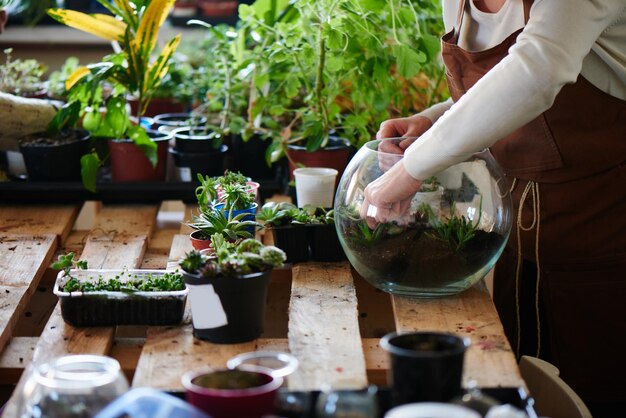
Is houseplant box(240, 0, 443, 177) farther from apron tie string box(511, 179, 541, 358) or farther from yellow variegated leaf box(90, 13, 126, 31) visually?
apron tie string box(511, 179, 541, 358)

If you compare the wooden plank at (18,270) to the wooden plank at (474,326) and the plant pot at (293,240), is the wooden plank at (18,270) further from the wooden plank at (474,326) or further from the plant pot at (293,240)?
the wooden plank at (474,326)

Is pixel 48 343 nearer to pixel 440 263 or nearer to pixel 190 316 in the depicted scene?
pixel 190 316

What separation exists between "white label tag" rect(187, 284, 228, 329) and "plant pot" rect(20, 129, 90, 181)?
4.07ft

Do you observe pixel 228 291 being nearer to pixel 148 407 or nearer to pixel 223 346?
pixel 223 346

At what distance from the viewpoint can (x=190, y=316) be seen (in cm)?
175

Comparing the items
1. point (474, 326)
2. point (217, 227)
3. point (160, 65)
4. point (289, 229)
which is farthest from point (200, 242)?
point (160, 65)

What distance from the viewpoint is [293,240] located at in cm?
206

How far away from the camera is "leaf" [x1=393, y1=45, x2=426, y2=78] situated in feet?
7.82

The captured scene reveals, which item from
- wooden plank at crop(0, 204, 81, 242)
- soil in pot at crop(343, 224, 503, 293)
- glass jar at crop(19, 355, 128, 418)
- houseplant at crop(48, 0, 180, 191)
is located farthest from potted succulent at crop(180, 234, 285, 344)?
houseplant at crop(48, 0, 180, 191)

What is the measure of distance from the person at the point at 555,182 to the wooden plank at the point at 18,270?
28.3 inches

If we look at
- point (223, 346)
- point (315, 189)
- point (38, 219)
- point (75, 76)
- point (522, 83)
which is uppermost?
point (522, 83)

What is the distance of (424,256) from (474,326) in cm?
A: 16

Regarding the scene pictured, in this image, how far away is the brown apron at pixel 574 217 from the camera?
6.19 feet

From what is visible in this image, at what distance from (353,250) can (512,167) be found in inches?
16.3
